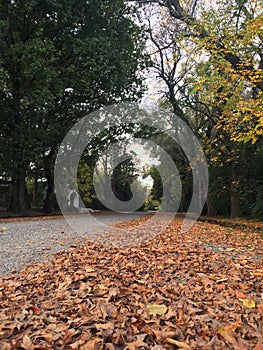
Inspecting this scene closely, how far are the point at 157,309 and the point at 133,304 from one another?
211 millimetres

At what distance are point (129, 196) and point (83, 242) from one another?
2029cm

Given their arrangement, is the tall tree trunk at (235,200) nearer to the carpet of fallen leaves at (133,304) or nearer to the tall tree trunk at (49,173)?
the carpet of fallen leaves at (133,304)

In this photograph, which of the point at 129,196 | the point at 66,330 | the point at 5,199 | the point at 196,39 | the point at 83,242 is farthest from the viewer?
the point at 129,196

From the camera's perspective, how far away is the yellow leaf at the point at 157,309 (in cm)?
208

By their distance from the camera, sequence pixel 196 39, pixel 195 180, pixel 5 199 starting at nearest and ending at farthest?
1. pixel 196 39
2. pixel 195 180
3. pixel 5 199

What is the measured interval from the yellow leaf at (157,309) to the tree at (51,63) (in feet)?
32.7

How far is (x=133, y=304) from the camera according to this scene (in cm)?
224

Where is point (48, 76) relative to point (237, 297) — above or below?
above

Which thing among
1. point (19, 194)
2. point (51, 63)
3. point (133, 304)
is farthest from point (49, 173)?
point (133, 304)

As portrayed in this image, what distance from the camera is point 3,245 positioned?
4859 millimetres

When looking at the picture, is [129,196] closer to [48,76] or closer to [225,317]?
[48,76]

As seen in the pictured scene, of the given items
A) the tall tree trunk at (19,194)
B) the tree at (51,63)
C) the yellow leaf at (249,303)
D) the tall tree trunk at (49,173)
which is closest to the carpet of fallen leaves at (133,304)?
the yellow leaf at (249,303)

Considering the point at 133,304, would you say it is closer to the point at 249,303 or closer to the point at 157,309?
the point at 157,309

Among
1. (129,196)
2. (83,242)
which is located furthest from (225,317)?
(129,196)
